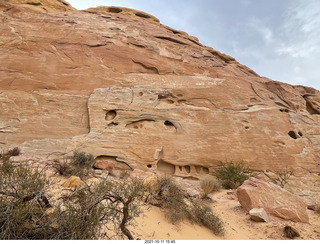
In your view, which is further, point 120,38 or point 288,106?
point 120,38

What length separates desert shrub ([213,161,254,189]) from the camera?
872 cm

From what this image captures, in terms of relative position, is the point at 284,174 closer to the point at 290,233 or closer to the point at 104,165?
the point at 290,233

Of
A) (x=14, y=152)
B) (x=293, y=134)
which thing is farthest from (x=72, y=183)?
(x=293, y=134)

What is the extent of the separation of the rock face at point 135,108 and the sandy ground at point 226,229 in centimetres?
498

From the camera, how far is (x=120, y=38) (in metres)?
14.3

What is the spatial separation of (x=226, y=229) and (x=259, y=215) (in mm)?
817

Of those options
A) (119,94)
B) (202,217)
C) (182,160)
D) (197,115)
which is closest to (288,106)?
(197,115)

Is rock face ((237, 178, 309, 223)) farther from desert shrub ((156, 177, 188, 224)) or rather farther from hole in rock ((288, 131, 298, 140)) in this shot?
hole in rock ((288, 131, 298, 140))

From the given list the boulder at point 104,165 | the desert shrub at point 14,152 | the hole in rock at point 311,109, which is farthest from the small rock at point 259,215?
the hole in rock at point 311,109

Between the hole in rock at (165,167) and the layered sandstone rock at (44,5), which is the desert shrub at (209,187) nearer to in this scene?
the hole in rock at (165,167)

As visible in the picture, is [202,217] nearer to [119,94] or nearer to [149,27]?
[119,94]

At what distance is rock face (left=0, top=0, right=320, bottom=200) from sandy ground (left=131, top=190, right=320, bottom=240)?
498 centimetres

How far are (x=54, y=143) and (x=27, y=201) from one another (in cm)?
756

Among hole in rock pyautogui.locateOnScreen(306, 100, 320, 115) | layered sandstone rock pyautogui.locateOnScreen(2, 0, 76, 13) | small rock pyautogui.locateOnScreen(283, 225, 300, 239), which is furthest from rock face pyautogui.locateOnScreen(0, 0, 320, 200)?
small rock pyautogui.locateOnScreen(283, 225, 300, 239)
